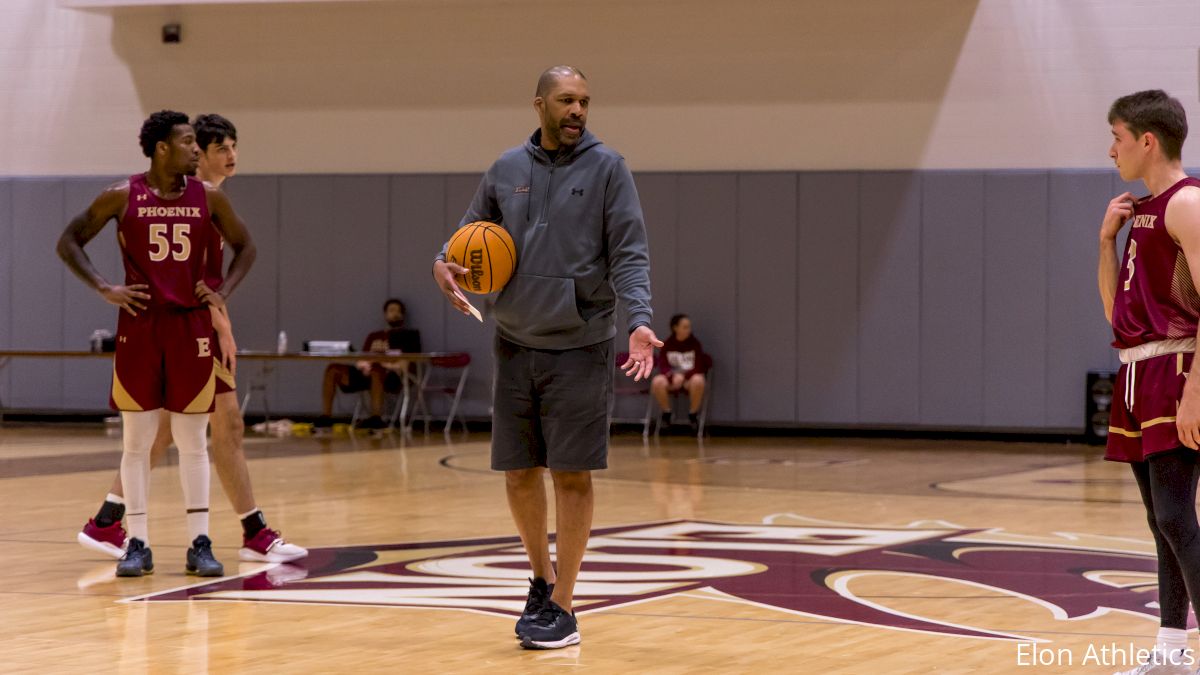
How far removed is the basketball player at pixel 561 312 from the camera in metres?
5.44

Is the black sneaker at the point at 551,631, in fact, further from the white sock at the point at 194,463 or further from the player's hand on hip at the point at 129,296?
the player's hand on hip at the point at 129,296

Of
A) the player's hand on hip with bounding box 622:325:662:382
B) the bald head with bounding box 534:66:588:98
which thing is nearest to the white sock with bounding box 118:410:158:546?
the bald head with bounding box 534:66:588:98

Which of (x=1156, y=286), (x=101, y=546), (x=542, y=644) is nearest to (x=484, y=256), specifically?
(x=542, y=644)

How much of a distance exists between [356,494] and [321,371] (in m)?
8.04

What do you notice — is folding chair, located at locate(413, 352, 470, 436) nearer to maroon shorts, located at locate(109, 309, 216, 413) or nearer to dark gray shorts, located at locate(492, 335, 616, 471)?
maroon shorts, located at locate(109, 309, 216, 413)

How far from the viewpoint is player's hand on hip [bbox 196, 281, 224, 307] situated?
7.08 meters

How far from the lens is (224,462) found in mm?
7633

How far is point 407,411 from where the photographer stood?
18641mm

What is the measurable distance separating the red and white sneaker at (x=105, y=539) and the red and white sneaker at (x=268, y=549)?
605 mm

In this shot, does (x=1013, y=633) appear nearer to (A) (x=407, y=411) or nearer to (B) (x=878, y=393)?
(B) (x=878, y=393)

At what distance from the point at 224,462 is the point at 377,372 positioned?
10316mm

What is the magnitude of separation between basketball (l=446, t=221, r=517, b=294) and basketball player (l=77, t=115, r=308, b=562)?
2349mm

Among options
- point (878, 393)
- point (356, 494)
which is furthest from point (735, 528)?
point (878, 393)

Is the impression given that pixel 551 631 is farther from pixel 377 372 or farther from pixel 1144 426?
pixel 377 372
